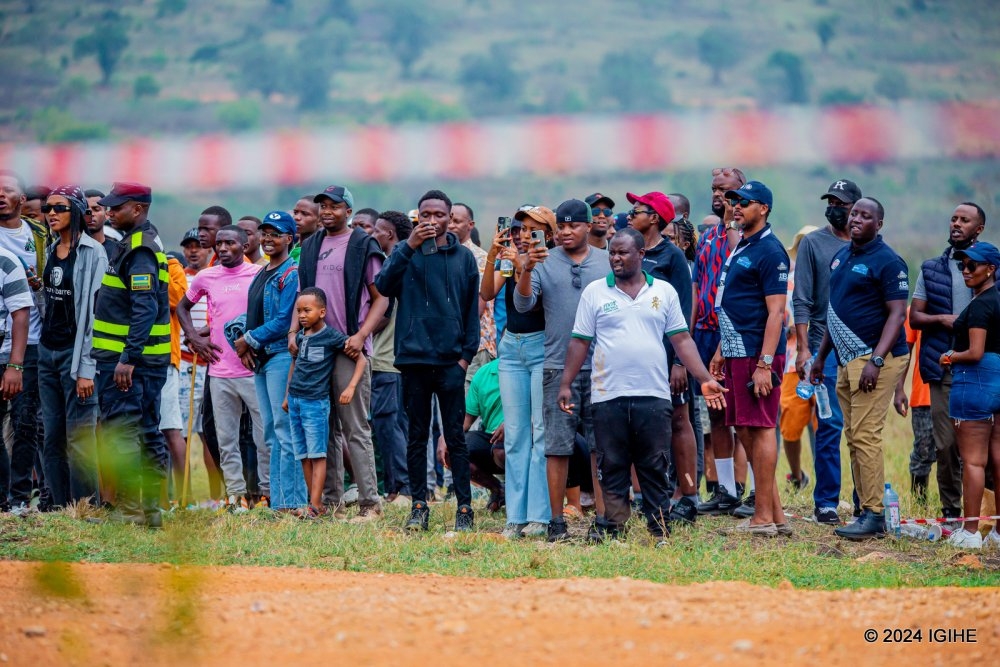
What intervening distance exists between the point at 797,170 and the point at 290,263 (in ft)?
125

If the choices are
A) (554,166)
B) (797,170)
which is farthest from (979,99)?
(554,166)

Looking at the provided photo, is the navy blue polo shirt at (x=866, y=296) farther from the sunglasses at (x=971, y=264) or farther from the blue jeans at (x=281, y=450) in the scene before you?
the blue jeans at (x=281, y=450)

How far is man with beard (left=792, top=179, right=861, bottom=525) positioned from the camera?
9.44m

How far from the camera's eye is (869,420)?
8742 millimetres

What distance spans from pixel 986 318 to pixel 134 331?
6002 millimetres

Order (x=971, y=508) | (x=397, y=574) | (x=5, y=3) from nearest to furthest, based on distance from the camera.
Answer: (x=5, y=3)
(x=397, y=574)
(x=971, y=508)

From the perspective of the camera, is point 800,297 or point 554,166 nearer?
point 800,297

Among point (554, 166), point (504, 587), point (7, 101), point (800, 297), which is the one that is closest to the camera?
point (7, 101)

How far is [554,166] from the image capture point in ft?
60.4

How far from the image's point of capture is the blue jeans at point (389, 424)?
35.9 ft

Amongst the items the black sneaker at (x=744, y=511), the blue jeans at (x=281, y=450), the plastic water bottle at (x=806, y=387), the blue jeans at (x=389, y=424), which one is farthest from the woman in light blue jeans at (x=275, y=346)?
the plastic water bottle at (x=806, y=387)

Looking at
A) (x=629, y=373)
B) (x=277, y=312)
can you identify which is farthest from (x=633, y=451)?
(x=277, y=312)

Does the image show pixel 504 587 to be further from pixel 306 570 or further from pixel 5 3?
pixel 5 3

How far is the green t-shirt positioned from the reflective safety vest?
7.95 feet
